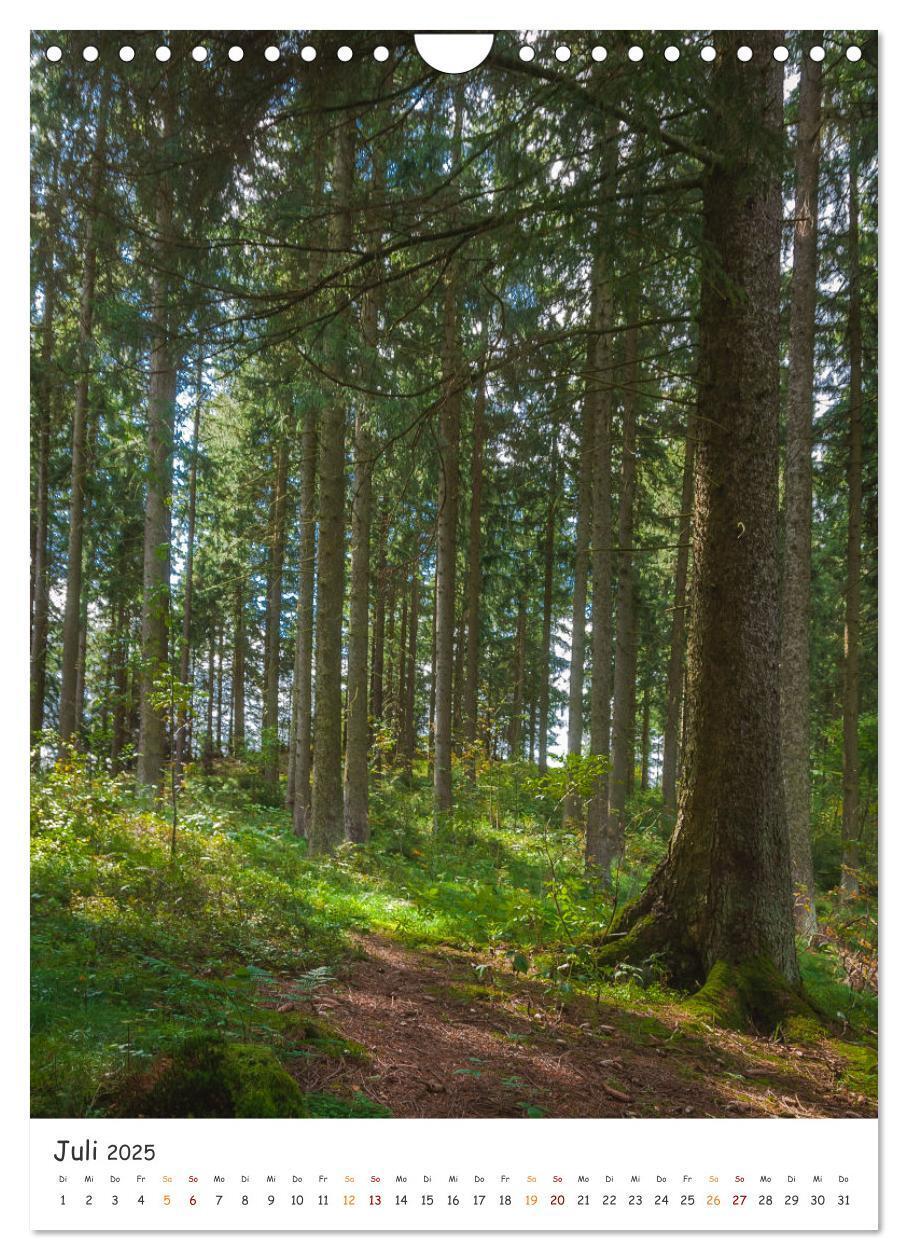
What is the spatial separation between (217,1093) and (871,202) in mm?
3986

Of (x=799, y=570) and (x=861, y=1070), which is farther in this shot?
(x=799, y=570)

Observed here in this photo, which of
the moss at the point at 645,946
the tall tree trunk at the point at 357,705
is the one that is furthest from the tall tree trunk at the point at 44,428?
the tall tree trunk at the point at 357,705

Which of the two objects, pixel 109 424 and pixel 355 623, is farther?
pixel 355 623

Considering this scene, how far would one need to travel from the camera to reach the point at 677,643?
13539 millimetres

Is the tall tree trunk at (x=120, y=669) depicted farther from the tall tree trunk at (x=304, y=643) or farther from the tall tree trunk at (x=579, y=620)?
the tall tree trunk at (x=579, y=620)

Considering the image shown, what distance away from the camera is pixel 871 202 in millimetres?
2670

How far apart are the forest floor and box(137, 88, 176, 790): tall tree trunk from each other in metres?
1.49

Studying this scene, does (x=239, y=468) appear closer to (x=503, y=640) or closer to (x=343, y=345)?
(x=343, y=345)

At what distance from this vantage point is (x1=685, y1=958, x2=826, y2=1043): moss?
3312 mm

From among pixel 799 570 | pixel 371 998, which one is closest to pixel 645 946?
pixel 371 998

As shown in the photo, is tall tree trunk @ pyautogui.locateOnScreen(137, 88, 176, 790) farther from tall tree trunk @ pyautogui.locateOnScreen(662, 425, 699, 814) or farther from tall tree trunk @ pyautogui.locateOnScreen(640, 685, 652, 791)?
tall tree trunk @ pyautogui.locateOnScreen(640, 685, 652, 791)

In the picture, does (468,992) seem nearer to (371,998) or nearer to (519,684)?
(371,998)

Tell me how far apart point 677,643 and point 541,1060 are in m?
11.7
